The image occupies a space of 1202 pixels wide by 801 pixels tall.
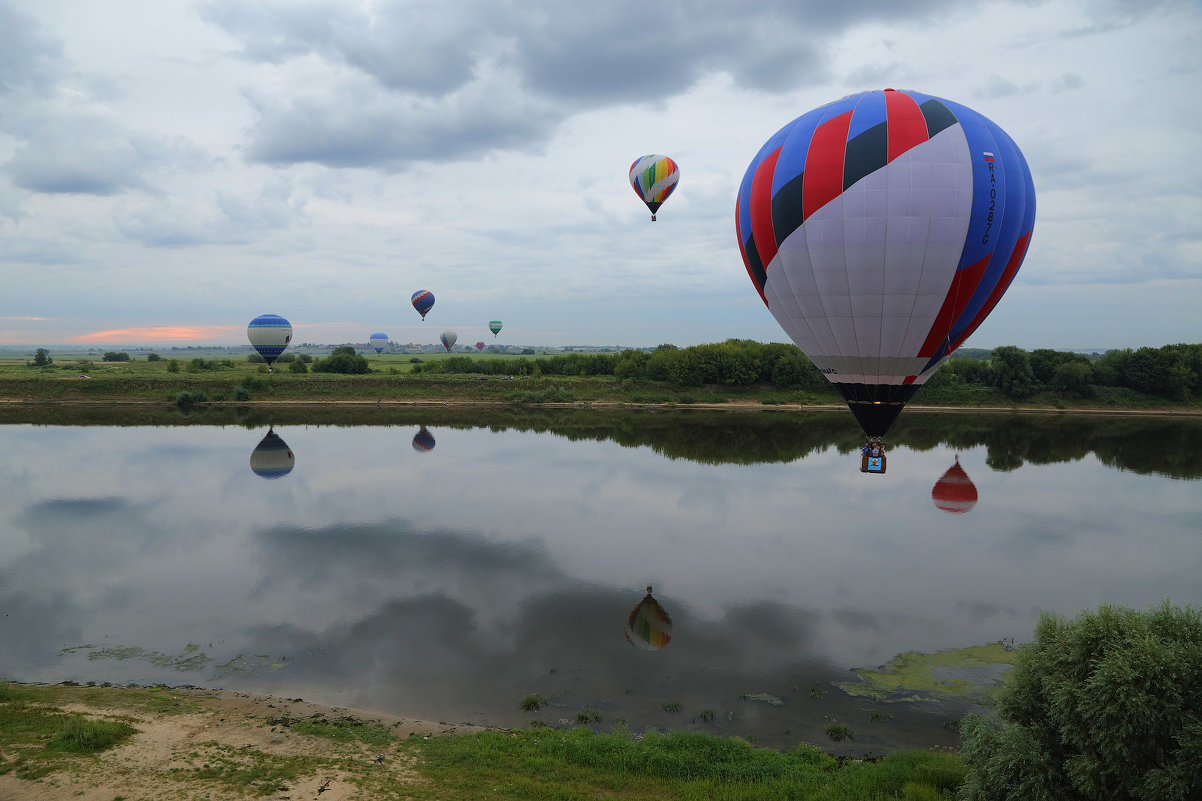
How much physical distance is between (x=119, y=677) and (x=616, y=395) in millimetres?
53434

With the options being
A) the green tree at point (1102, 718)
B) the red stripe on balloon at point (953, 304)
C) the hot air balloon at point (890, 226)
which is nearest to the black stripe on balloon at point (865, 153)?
the hot air balloon at point (890, 226)

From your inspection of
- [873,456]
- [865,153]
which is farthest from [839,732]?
[865,153]

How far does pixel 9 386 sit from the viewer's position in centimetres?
5909


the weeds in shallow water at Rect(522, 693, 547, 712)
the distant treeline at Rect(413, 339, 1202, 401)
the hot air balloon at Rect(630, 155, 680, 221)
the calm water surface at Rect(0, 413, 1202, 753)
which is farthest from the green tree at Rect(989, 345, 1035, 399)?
the weeds in shallow water at Rect(522, 693, 547, 712)

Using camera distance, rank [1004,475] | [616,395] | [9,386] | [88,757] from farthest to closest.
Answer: [616,395], [9,386], [1004,475], [88,757]

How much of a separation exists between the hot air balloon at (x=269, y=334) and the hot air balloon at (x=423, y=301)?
18.9 meters

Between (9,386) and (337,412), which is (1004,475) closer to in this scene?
(337,412)

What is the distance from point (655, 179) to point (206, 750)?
32658mm

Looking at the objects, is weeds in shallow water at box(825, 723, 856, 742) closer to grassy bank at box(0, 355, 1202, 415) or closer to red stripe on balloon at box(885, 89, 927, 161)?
red stripe on balloon at box(885, 89, 927, 161)

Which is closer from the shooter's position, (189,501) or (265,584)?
(265,584)

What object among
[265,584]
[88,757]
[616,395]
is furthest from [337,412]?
[88,757]

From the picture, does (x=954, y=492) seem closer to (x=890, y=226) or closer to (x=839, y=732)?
(x=890, y=226)

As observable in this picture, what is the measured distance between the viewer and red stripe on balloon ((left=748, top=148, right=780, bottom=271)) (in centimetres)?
1534

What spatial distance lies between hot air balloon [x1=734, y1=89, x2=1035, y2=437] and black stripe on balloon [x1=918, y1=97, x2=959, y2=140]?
0.09ft
